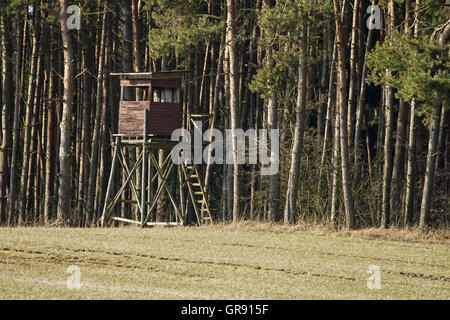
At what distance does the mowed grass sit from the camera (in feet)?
44.9

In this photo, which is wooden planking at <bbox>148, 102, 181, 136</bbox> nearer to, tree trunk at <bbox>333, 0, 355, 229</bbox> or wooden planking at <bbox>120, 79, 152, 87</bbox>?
wooden planking at <bbox>120, 79, 152, 87</bbox>

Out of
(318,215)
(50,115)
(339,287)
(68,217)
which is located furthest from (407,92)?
(50,115)

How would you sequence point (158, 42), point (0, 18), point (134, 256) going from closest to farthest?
point (134, 256) → point (158, 42) → point (0, 18)

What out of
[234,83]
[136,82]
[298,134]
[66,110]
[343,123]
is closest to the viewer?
[343,123]

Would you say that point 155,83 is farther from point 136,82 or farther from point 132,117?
point 132,117

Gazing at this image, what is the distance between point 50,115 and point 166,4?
24.8ft

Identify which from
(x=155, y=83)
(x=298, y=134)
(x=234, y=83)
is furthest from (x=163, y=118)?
(x=298, y=134)

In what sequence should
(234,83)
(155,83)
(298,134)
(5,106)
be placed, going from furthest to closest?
(5,106) < (234,83) < (155,83) < (298,134)

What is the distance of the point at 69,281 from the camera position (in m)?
14.2

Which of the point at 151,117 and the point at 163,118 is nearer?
the point at 151,117

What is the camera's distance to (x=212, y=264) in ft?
56.1

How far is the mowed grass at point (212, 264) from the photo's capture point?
13695 millimetres

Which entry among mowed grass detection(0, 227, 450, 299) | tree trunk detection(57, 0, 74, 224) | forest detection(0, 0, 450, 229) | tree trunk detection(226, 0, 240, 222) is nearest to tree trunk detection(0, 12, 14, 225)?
forest detection(0, 0, 450, 229)
